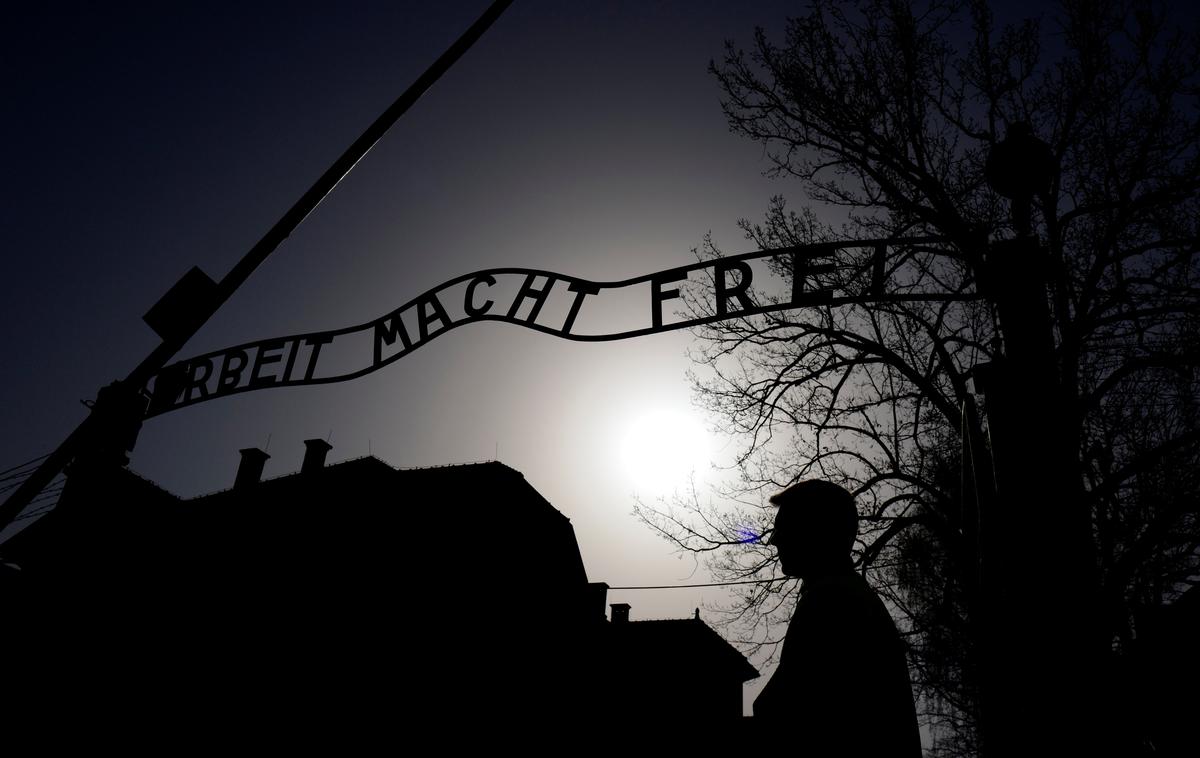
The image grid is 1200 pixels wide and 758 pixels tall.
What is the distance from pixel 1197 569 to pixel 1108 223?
16.9 feet

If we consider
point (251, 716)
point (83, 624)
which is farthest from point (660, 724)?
point (83, 624)

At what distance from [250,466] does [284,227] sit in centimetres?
2623

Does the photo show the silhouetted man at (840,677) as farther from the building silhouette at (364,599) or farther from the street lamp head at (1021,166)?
the building silhouette at (364,599)

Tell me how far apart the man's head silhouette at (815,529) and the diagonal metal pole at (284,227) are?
286 centimetres

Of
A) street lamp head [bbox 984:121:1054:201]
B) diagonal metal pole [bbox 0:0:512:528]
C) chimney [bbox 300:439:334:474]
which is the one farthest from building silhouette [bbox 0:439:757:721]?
street lamp head [bbox 984:121:1054:201]

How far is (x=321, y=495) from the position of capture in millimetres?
21078

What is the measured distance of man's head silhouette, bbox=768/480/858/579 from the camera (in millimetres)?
2182

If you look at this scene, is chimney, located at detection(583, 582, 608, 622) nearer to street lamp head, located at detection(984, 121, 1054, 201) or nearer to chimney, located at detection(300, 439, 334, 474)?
chimney, located at detection(300, 439, 334, 474)

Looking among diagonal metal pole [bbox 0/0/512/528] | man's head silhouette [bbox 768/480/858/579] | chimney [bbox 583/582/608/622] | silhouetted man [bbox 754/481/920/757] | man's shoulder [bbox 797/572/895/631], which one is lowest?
silhouetted man [bbox 754/481/920/757]

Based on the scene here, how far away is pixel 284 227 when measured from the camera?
3.80 metres

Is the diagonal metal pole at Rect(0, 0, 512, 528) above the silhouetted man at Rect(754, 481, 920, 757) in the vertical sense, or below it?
above

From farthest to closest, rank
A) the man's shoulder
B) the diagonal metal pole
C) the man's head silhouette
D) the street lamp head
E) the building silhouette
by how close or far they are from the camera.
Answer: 1. the building silhouette
2. the diagonal metal pole
3. the street lamp head
4. the man's head silhouette
5. the man's shoulder

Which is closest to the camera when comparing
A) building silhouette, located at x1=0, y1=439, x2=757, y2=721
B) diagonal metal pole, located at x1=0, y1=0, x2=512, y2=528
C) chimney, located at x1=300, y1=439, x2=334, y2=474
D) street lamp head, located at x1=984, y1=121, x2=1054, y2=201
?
street lamp head, located at x1=984, y1=121, x2=1054, y2=201

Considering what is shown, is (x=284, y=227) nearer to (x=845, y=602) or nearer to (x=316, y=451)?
(x=845, y=602)
